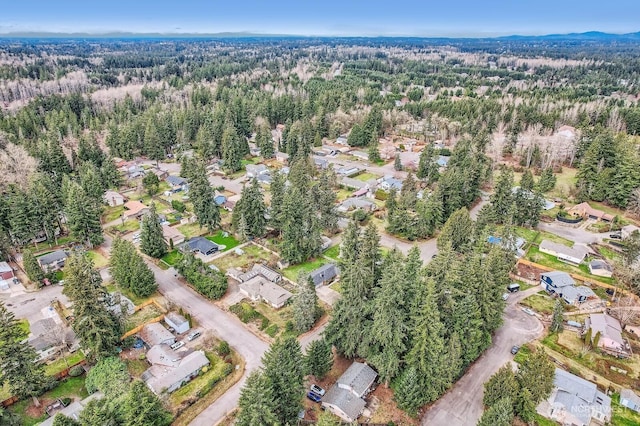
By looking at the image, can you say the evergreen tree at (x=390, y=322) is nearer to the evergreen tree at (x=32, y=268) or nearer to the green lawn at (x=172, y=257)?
the green lawn at (x=172, y=257)

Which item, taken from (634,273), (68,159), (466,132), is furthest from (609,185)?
(68,159)

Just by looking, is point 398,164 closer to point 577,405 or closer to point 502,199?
point 502,199

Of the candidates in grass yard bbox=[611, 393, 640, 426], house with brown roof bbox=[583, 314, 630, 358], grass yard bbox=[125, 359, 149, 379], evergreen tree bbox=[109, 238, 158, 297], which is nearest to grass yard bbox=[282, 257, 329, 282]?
evergreen tree bbox=[109, 238, 158, 297]

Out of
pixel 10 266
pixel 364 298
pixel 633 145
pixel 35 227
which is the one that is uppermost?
pixel 633 145

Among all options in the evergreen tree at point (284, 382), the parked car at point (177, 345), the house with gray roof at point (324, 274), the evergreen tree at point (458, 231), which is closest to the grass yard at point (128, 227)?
the parked car at point (177, 345)

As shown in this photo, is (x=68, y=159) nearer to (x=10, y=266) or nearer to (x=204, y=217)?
(x=10, y=266)

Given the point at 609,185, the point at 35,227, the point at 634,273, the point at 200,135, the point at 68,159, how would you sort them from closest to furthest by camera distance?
the point at 634,273
the point at 35,227
the point at 609,185
the point at 68,159
the point at 200,135

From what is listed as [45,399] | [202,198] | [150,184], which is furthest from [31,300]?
[150,184]
